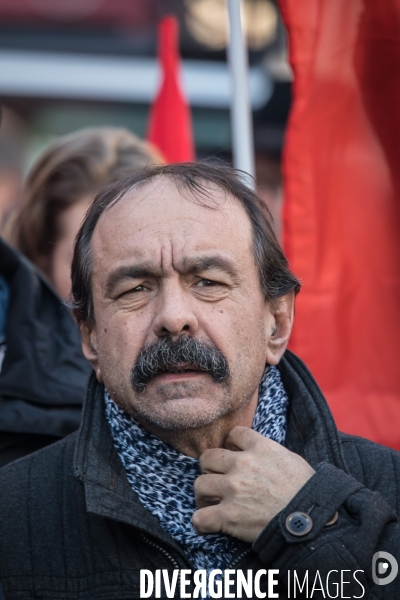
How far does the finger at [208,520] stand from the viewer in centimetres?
208

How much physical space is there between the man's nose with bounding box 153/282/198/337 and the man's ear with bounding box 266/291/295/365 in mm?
299

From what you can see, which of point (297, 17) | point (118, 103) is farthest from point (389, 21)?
point (118, 103)

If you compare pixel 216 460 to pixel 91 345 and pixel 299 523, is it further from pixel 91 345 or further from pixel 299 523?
pixel 91 345

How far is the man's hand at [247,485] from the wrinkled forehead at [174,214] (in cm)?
54

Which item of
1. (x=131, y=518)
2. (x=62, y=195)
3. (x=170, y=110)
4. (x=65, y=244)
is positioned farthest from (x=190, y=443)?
(x=170, y=110)

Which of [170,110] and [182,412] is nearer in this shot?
[182,412]

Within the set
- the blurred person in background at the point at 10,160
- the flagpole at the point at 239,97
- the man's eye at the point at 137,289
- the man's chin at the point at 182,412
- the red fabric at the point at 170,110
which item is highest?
the blurred person in background at the point at 10,160

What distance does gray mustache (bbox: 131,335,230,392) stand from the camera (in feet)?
7.00

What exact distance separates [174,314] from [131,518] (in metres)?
0.50

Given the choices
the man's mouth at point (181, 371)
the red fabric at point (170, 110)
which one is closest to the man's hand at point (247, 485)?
the man's mouth at point (181, 371)

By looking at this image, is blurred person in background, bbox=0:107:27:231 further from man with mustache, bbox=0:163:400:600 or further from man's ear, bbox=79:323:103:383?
man with mustache, bbox=0:163:400:600

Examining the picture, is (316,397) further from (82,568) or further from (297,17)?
(297,17)

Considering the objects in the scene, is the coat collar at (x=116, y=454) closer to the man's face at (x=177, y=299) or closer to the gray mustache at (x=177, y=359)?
the man's face at (x=177, y=299)

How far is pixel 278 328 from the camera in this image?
2443 mm
